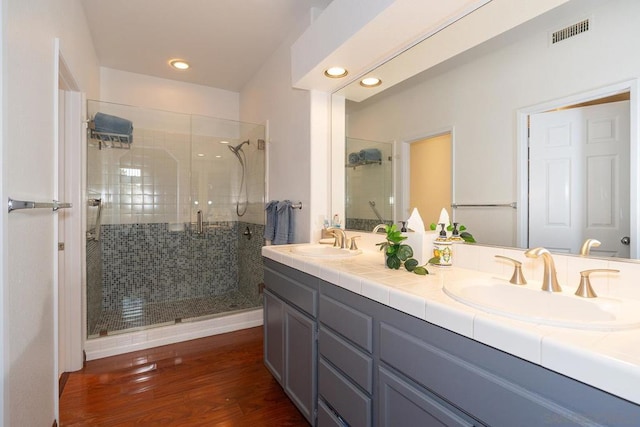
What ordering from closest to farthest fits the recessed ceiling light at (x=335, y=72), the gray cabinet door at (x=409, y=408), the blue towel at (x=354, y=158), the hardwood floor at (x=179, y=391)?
the gray cabinet door at (x=409, y=408) → the hardwood floor at (x=179, y=391) → the recessed ceiling light at (x=335, y=72) → the blue towel at (x=354, y=158)

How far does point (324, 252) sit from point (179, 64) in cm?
254

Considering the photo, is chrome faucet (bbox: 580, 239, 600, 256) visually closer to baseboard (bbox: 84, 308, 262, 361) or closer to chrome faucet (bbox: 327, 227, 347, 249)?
chrome faucet (bbox: 327, 227, 347, 249)

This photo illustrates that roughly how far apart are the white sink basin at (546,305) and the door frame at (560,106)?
0.23 metres

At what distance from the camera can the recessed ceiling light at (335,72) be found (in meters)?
2.01

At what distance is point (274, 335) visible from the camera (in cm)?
193

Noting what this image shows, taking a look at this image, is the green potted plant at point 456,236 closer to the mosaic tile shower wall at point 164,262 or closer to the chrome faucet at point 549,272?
the chrome faucet at point 549,272

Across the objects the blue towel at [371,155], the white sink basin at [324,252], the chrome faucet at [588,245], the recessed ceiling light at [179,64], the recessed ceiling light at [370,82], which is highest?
the recessed ceiling light at [179,64]

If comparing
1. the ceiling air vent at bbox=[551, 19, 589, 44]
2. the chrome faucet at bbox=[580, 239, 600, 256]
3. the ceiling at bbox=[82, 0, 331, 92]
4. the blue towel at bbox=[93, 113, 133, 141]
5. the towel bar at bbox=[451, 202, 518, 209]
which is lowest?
the chrome faucet at bbox=[580, 239, 600, 256]

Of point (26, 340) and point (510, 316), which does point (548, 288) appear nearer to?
point (510, 316)

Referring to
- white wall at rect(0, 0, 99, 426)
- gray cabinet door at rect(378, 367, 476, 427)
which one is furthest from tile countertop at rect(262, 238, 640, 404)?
white wall at rect(0, 0, 99, 426)

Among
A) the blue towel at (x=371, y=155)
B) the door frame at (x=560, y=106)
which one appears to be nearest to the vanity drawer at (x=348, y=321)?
the door frame at (x=560, y=106)

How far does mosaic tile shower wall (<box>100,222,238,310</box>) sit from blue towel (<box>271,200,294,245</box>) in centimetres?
114

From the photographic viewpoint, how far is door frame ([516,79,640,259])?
94 centimetres

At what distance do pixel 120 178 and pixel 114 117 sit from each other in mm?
621
